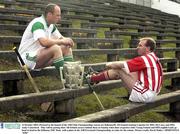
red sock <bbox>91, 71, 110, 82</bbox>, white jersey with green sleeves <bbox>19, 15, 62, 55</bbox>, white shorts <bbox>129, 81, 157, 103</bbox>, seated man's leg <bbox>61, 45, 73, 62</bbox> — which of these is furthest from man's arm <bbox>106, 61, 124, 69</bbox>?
white jersey with green sleeves <bbox>19, 15, 62, 55</bbox>

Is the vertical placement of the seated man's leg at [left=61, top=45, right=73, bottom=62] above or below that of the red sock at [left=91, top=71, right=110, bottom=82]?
above

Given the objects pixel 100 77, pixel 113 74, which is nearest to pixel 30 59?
pixel 100 77

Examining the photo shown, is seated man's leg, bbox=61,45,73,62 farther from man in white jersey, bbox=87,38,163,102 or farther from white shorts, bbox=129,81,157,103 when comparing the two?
white shorts, bbox=129,81,157,103

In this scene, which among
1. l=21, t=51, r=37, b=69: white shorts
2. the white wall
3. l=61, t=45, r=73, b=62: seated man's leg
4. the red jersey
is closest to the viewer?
the red jersey

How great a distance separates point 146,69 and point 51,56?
1299 millimetres

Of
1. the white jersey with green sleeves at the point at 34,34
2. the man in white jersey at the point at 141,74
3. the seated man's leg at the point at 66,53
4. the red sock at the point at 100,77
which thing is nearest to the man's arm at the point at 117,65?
the man in white jersey at the point at 141,74

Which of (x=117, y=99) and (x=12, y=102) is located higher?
(x=12, y=102)

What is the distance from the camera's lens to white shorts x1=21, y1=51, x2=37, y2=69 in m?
6.43

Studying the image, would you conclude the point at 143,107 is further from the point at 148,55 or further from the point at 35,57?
the point at 35,57

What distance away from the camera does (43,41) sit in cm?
628

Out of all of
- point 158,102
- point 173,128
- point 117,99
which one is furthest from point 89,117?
point 117,99

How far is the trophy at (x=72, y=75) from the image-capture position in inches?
243

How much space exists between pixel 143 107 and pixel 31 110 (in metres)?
1.50

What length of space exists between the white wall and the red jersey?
66.0ft
